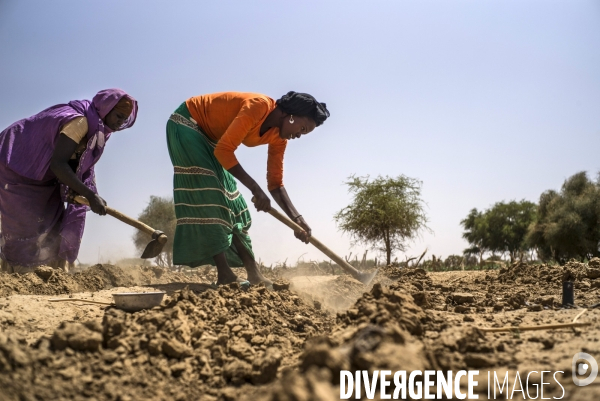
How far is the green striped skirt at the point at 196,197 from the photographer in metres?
4.91

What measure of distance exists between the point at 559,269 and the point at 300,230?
3.31 metres

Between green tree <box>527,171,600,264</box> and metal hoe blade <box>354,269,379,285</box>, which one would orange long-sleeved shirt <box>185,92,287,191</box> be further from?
green tree <box>527,171,600,264</box>

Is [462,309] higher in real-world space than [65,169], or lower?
lower

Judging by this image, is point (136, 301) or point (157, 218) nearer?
point (136, 301)

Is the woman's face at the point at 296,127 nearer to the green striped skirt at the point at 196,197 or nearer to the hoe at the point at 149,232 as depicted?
the green striped skirt at the point at 196,197

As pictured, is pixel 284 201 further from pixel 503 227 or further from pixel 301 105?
pixel 503 227

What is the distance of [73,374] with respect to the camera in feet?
7.43

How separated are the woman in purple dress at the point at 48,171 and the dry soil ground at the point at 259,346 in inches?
61.1

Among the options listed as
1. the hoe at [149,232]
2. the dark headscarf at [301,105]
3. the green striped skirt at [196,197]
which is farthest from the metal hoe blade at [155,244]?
the dark headscarf at [301,105]

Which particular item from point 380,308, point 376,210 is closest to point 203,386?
point 380,308

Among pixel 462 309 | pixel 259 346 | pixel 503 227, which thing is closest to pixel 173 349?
pixel 259 346

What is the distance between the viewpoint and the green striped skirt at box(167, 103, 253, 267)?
16.1 feet

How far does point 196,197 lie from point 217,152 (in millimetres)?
494

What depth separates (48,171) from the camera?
18.2ft
